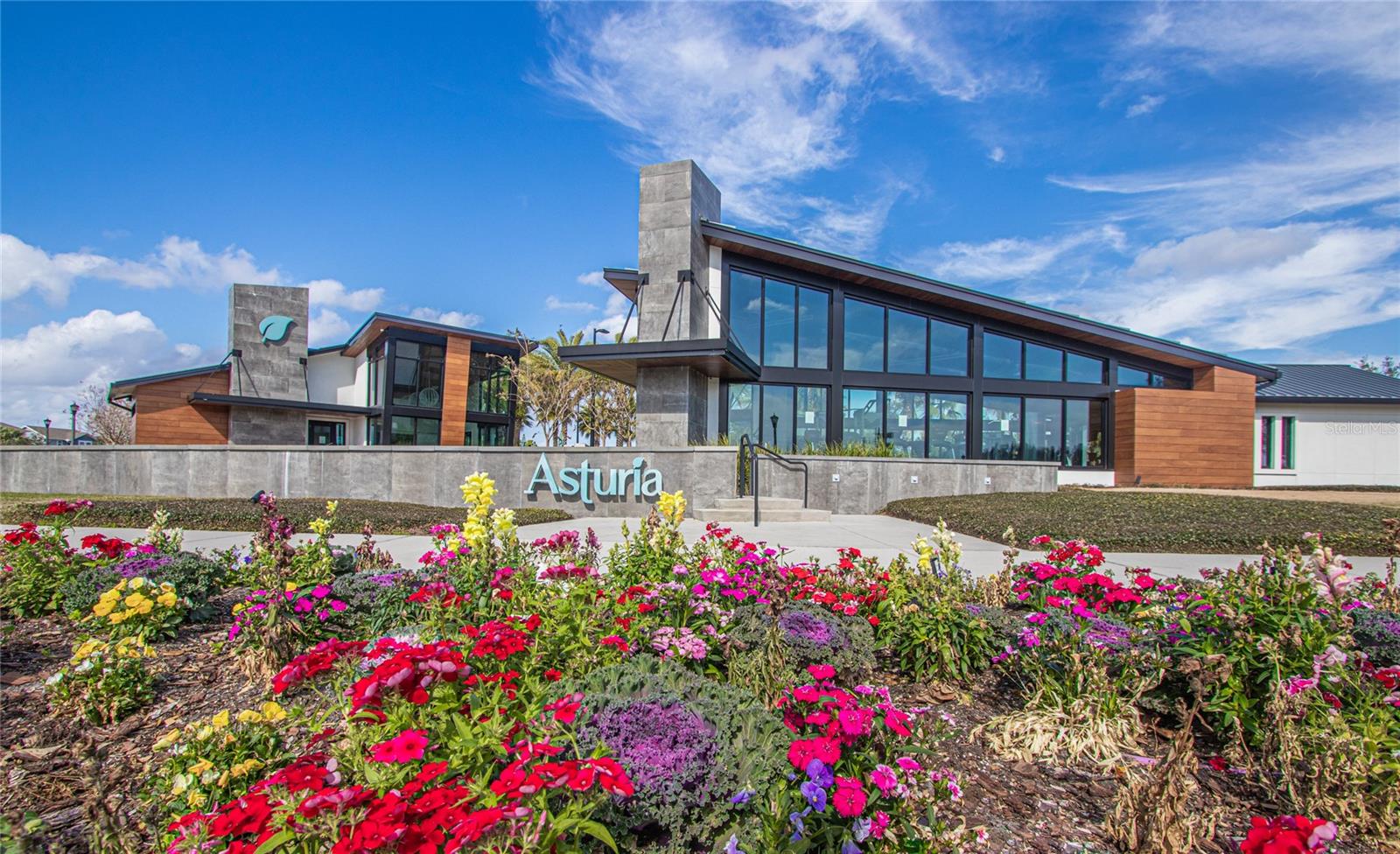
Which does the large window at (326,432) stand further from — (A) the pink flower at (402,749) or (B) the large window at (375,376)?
(A) the pink flower at (402,749)

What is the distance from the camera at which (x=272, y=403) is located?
87.7 feet

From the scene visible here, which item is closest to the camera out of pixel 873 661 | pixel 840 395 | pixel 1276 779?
pixel 1276 779

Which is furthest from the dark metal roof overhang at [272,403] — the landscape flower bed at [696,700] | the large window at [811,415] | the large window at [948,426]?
the landscape flower bed at [696,700]

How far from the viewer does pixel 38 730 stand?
2.70 meters

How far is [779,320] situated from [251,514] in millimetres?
12956

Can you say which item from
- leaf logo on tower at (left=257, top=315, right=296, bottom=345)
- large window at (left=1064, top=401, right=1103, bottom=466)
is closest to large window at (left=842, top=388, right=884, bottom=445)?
large window at (left=1064, top=401, right=1103, bottom=466)

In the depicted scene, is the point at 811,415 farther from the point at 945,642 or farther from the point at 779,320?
the point at 945,642

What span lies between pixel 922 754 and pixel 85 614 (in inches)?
198

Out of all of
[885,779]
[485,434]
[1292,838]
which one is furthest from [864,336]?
[485,434]

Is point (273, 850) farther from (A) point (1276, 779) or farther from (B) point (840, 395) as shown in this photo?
(B) point (840, 395)

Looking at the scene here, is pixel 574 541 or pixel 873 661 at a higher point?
pixel 574 541

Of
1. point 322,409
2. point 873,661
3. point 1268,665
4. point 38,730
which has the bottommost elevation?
point 38,730

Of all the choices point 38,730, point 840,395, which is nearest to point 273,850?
point 38,730

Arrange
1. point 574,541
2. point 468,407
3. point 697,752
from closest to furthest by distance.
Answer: point 697,752 < point 574,541 < point 468,407
